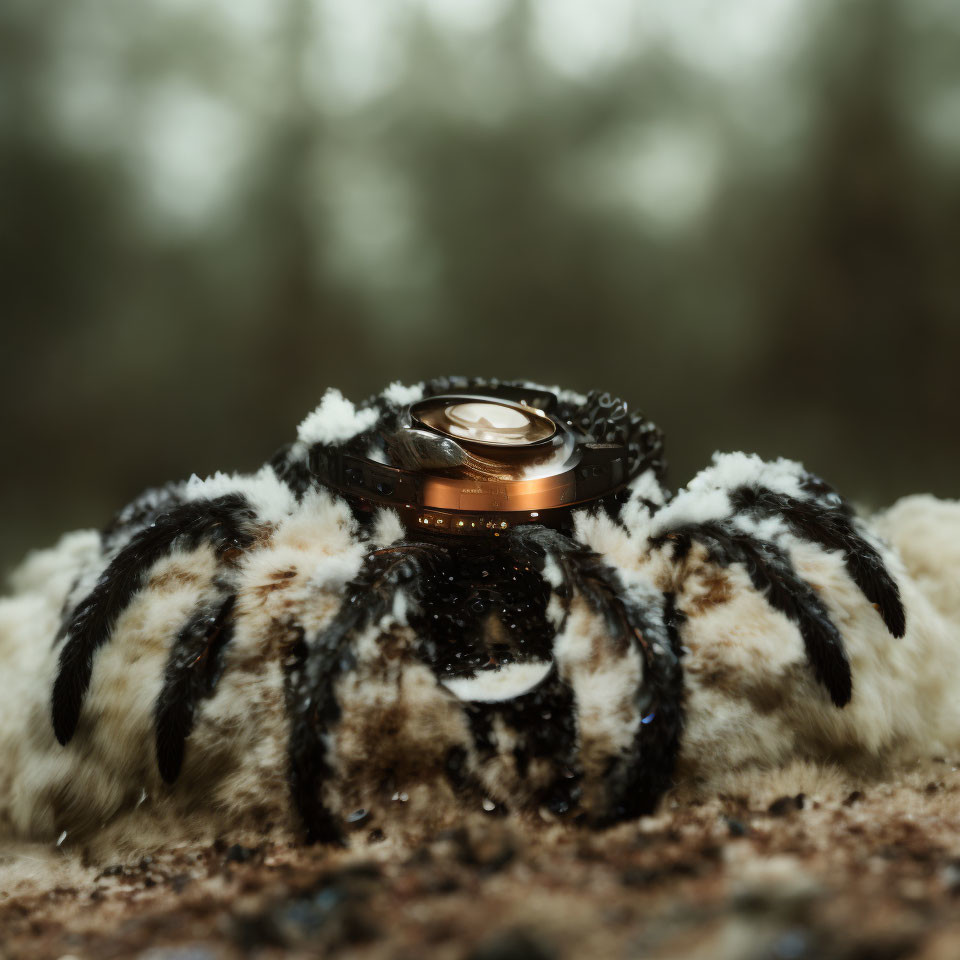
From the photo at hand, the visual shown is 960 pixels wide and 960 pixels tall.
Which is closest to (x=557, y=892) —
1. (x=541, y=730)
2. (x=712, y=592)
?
(x=541, y=730)

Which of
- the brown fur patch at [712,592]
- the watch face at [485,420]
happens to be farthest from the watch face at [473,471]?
the brown fur patch at [712,592]

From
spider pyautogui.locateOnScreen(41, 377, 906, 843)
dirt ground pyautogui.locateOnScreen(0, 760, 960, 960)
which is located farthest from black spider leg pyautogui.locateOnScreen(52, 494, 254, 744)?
dirt ground pyautogui.locateOnScreen(0, 760, 960, 960)

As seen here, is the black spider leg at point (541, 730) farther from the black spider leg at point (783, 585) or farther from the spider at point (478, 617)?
the black spider leg at point (783, 585)

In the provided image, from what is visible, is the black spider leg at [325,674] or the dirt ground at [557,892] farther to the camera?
the black spider leg at [325,674]

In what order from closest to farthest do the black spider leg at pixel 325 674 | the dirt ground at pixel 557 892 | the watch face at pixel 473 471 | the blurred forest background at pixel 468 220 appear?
the dirt ground at pixel 557 892, the black spider leg at pixel 325 674, the watch face at pixel 473 471, the blurred forest background at pixel 468 220

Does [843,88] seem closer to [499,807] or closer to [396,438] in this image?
[396,438]

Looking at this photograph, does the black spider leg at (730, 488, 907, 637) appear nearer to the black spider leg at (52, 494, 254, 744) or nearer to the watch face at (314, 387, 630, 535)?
the watch face at (314, 387, 630, 535)
